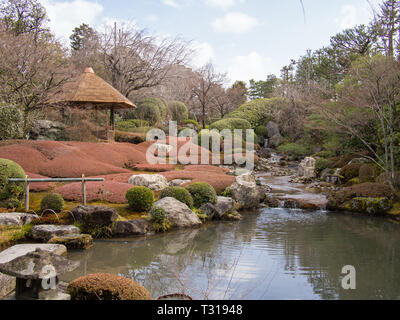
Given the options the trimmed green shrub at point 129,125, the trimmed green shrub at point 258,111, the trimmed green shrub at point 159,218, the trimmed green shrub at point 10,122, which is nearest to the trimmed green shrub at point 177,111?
the trimmed green shrub at point 258,111

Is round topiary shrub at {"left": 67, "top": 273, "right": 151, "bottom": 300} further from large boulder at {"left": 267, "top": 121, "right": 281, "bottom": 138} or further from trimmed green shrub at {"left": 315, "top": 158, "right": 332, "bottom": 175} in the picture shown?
large boulder at {"left": 267, "top": 121, "right": 281, "bottom": 138}

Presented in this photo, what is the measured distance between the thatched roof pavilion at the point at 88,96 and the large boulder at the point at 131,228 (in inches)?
413

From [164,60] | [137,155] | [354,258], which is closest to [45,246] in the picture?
[354,258]

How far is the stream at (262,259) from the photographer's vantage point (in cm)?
512

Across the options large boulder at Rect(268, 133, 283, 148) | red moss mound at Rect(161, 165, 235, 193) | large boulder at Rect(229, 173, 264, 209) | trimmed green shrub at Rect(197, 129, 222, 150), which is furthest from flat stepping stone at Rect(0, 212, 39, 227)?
large boulder at Rect(268, 133, 283, 148)

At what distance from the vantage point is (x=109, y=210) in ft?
26.5

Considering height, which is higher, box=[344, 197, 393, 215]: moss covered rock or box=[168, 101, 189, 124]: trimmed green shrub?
box=[168, 101, 189, 124]: trimmed green shrub

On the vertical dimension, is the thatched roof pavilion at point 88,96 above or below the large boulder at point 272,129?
above

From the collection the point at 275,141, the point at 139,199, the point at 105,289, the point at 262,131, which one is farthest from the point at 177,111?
the point at 105,289

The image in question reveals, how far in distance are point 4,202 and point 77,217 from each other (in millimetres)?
2217

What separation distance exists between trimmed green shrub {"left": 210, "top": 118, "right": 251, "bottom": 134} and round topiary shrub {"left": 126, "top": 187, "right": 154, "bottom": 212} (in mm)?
18118

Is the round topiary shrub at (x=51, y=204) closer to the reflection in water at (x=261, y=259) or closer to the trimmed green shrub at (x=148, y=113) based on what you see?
the reflection in water at (x=261, y=259)

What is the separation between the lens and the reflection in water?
512cm

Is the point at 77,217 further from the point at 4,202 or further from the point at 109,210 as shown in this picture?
the point at 4,202
